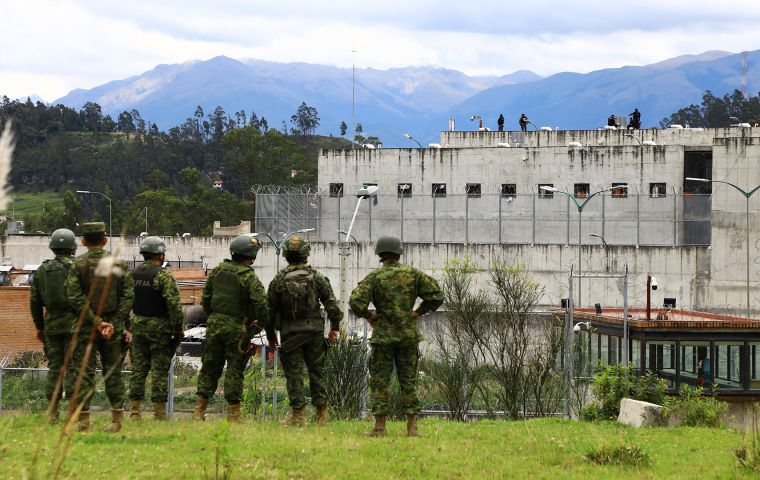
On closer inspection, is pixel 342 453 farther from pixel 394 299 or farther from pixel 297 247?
pixel 297 247

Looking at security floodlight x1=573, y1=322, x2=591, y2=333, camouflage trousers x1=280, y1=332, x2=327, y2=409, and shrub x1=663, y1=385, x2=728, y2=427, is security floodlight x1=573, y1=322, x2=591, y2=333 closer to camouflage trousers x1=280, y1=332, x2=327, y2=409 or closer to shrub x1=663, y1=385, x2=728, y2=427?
shrub x1=663, y1=385, x2=728, y2=427

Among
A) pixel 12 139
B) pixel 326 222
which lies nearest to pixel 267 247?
pixel 326 222

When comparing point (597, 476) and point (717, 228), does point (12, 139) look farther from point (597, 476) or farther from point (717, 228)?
point (717, 228)

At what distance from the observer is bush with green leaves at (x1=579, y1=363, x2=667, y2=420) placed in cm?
1756

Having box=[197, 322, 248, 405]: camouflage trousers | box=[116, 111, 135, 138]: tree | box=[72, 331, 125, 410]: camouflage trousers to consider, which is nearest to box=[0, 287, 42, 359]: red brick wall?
box=[197, 322, 248, 405]: camouflage trousers

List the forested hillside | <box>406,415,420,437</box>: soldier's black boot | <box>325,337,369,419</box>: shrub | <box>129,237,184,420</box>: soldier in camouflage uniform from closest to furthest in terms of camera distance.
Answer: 1. <box>406,415,420,437</box>: soldier's black boot
2. <box>129,237,184,420</box>: soldier in camouflage uniform
3. <box>325,337,369,419</box>: shrub
4. the forested hillside

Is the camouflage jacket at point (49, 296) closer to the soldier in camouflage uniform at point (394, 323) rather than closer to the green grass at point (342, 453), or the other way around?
the green grass at point (342, 453)

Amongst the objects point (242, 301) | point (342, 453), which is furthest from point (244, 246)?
point (342, 453)

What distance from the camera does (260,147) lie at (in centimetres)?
11294

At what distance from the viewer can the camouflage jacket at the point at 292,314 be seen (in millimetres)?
13461

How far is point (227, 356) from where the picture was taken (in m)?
13.4

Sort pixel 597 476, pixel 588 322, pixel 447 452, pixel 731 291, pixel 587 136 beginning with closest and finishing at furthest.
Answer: pixel 597 476
pixel 447 452
pixel 588 322
pixel 731 291
pixel 587 136

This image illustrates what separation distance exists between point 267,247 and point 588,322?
78.8ft

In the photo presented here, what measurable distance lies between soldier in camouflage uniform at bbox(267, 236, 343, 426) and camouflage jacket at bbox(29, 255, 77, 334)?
2.32 metres
